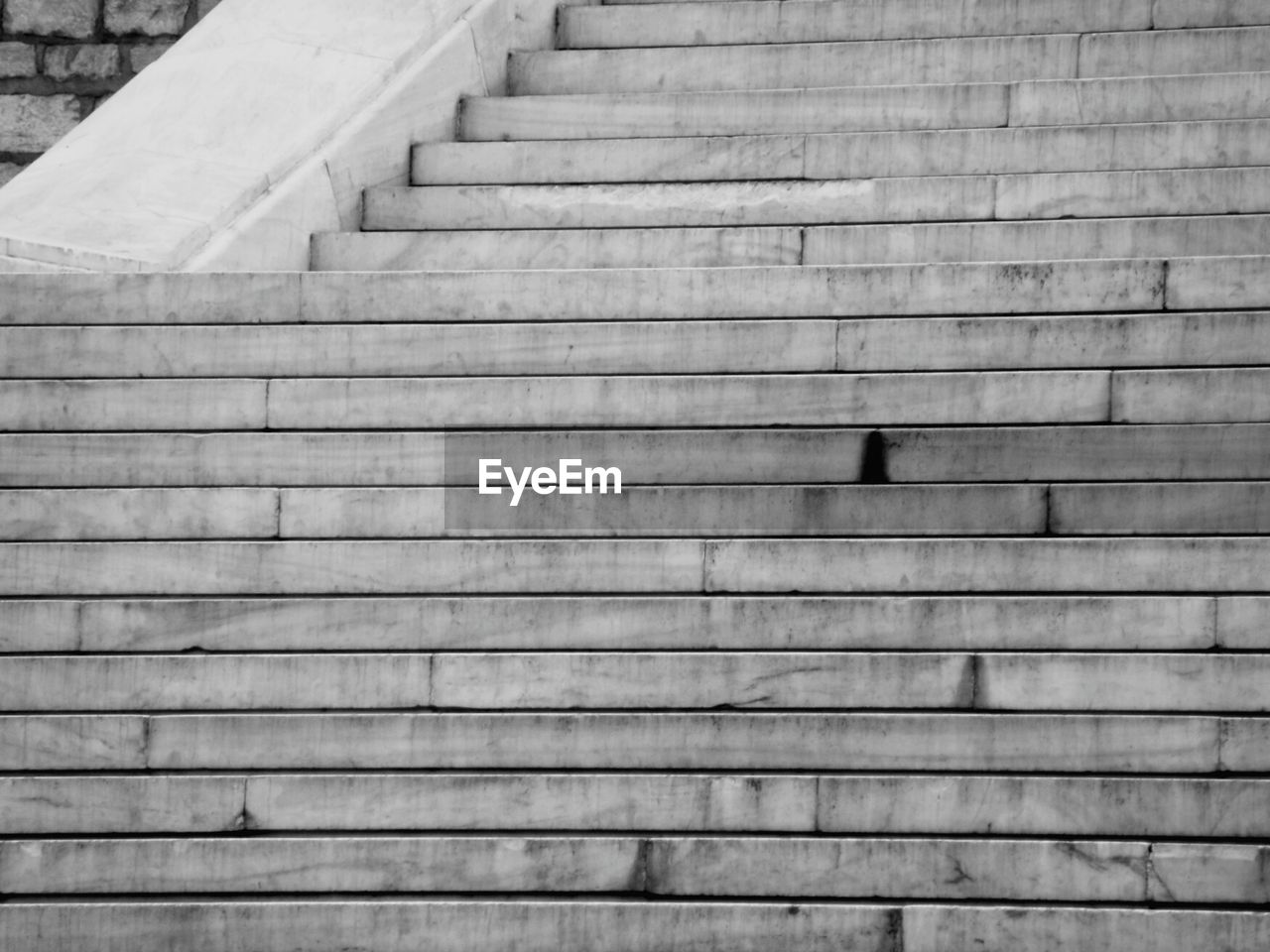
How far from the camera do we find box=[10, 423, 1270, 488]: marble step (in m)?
4.69

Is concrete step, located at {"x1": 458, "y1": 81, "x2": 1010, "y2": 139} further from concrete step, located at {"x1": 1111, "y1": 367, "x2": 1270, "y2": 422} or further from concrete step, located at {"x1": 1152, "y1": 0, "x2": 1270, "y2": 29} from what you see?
concrete step, located at {"x1": 1111, "y1": 367, "x2": 1270, "y2": 422}

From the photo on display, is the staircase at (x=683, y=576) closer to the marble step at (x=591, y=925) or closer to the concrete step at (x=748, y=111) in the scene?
the marble step at (x=591, y=925)

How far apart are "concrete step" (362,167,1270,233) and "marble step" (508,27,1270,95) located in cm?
84

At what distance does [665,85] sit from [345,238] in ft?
5.06

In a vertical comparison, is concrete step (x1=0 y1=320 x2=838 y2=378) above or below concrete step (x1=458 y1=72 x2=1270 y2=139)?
below

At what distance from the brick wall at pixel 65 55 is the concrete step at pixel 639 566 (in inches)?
188

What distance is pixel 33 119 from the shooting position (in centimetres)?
884

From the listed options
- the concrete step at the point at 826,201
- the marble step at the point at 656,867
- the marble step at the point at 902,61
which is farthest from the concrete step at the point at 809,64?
the marble step at the point at 656,867

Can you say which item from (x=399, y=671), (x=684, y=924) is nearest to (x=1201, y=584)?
(x=684, y=924)

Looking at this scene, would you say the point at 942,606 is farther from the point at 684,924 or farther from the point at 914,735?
the point at 684,924

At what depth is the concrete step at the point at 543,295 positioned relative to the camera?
5.16 metres

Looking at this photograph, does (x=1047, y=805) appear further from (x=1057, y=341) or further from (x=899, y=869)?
(x=1057, y=341)

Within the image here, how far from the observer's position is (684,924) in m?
3.95

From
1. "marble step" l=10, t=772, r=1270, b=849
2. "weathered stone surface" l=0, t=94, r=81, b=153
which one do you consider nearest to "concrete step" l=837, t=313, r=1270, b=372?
"marble step" l=10, t=772, r=1270, b=849
